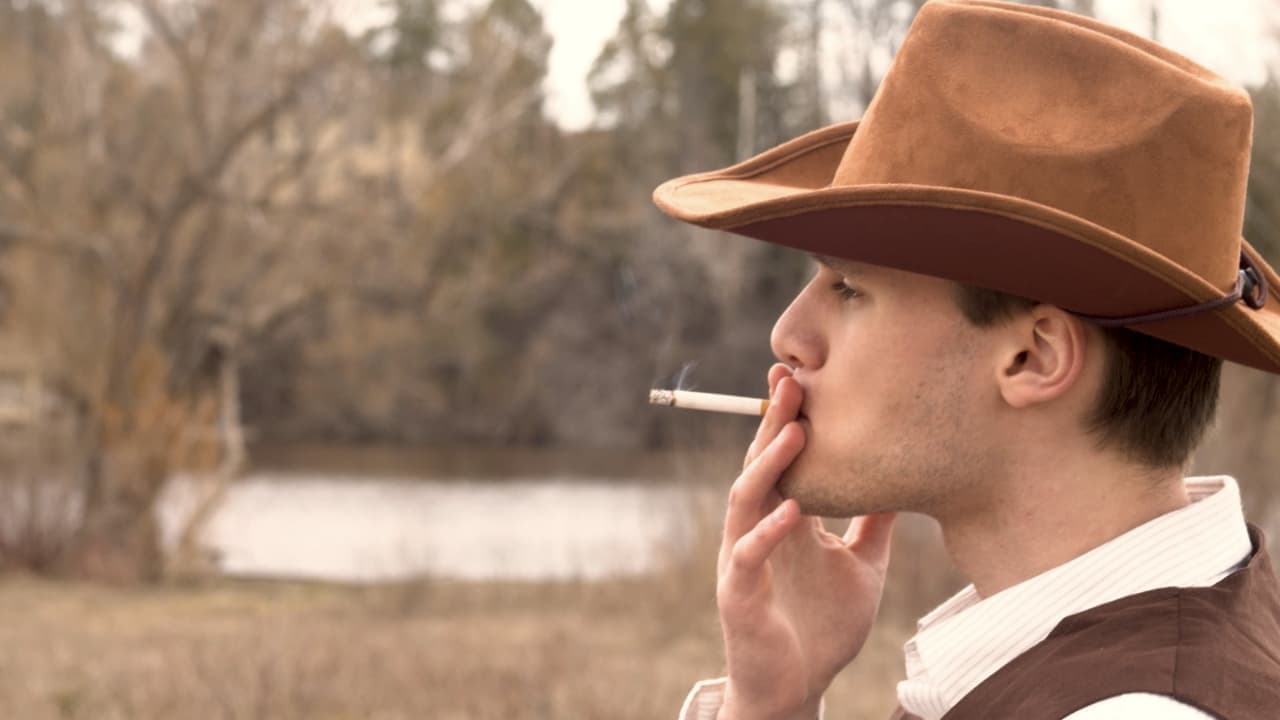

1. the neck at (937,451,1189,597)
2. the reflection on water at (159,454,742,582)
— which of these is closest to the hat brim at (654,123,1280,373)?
the neck at (937,451,1189,597)

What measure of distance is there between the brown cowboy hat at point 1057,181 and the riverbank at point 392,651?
11.6ft

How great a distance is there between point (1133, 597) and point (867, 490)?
29cm

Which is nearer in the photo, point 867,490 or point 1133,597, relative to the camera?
point 1133,597

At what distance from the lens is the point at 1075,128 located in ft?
4.47

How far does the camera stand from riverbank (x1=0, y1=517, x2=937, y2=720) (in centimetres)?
495

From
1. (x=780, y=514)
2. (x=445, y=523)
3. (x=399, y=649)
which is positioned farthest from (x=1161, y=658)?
(x=445, y=523)

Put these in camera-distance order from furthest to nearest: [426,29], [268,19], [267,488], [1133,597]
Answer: [426,29]
[267,488]
[268,19]
[1133,597]

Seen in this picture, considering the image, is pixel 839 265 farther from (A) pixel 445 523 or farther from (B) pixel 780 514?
(A) pixel 445 523

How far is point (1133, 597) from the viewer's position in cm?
129

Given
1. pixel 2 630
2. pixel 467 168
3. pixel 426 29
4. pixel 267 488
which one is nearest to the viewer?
pixel 2 630

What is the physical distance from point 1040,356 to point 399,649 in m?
5.28

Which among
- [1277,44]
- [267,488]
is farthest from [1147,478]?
[267,488]

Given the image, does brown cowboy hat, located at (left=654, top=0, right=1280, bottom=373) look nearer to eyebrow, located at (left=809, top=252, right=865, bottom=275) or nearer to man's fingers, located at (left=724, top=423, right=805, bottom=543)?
eyebrow, located at (left=809, top=252, right=865, bottom=275)

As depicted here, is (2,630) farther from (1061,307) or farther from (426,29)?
(426,29)
